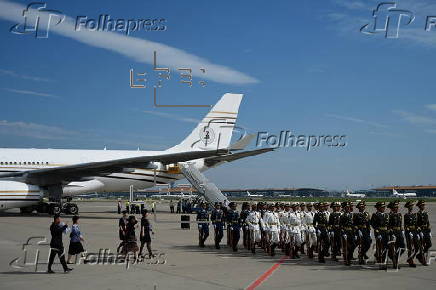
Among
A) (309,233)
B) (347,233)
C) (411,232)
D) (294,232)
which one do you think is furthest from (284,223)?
(411,232)

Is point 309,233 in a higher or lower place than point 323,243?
higher

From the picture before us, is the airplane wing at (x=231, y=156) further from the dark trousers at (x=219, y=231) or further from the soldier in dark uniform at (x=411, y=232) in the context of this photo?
the soldier in dark uniform at (x=411, y=232)

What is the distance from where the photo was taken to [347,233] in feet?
40.4

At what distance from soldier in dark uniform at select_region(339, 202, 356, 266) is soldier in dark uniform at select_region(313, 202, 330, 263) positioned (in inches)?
20.2

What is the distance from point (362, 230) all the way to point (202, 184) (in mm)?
20472

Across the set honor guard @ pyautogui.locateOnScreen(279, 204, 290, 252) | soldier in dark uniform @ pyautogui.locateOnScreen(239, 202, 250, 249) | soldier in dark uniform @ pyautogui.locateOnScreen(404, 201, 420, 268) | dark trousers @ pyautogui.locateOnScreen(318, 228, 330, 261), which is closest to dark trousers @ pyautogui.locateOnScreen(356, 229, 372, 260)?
dark trousers @ pyautogui.locateOnScreen(318, 228, 330, 261)

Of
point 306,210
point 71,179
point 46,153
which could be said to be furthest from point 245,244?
point 46,153

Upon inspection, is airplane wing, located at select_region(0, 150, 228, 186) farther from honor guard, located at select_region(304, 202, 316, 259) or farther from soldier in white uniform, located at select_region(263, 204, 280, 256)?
honor guard, located at select_region(304, 202, 316, 259)

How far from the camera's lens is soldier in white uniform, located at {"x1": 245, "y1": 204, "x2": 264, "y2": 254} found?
14.4m

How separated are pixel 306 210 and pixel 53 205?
2020 centimetres

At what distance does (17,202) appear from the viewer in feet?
87.3

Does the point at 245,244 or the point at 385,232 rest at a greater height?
the point at 385,232

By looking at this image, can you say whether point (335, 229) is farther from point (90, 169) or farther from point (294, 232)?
point (90, 169)

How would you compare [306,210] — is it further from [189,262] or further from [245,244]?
[189,262]
